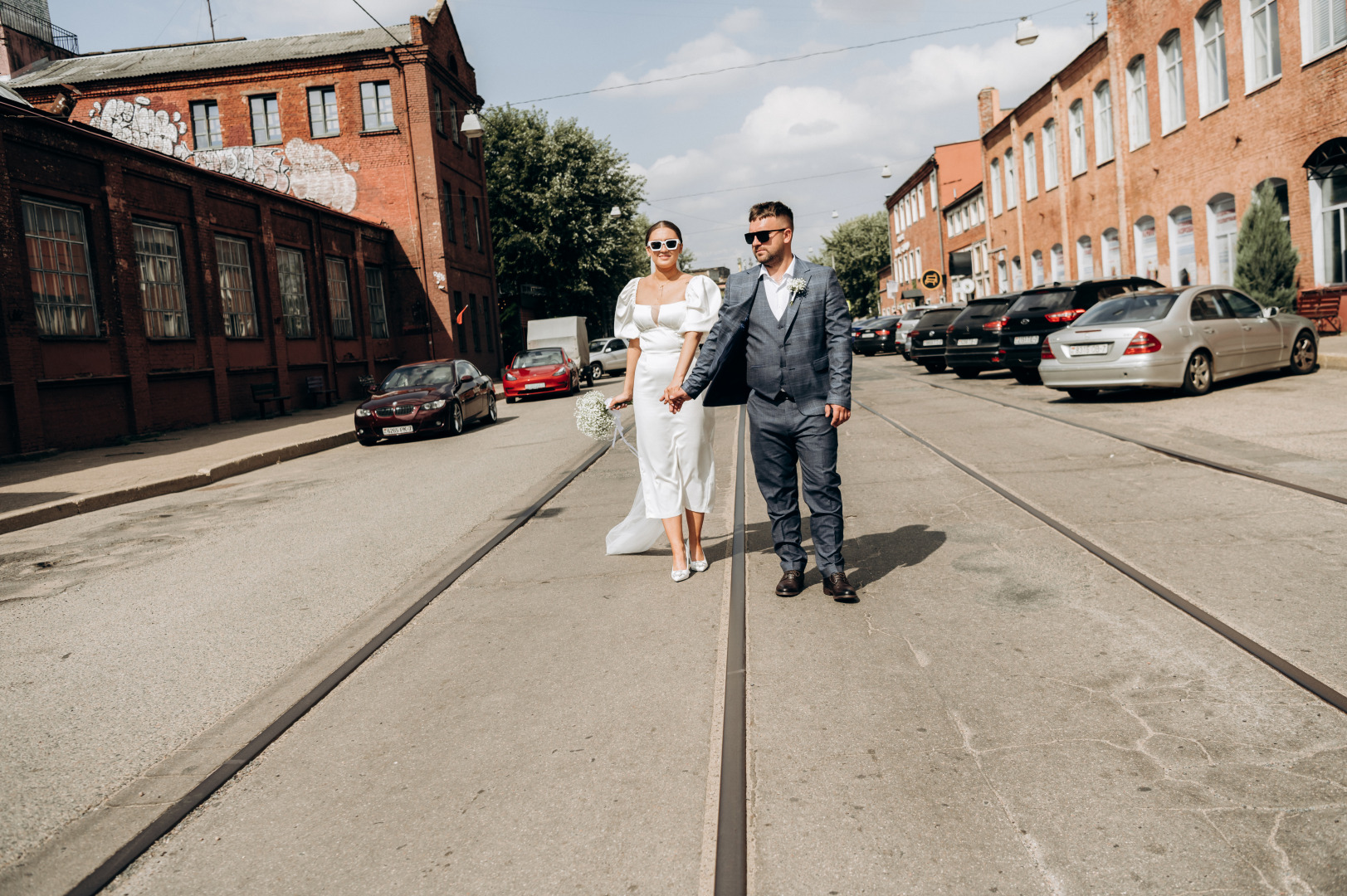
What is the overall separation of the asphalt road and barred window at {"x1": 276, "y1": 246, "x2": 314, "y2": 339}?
2003 centimetres

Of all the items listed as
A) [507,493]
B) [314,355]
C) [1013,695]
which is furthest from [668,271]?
[314,355]

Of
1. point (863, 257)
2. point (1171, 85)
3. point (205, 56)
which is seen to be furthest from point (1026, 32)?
point (863, 257)

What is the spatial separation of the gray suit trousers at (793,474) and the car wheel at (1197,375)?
32.5 ft

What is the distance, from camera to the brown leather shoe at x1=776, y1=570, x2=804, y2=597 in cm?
533

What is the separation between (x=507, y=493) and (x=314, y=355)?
20.1 meters

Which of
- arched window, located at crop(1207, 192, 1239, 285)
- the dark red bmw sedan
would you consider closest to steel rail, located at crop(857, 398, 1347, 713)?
the dark red bmw sedan

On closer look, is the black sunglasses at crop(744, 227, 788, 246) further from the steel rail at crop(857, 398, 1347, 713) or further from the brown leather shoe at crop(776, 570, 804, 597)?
the steel rail at crop(857, 398, 1347, 713)

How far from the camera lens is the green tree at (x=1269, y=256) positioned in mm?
20109

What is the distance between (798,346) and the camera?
510 centimetres

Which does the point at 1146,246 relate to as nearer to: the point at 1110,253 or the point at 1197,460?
the point at 1110,253

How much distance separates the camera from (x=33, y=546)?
9.12 metres

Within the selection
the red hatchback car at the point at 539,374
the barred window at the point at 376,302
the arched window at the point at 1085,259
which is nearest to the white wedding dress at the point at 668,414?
the red hatchback car at the point at 539,374

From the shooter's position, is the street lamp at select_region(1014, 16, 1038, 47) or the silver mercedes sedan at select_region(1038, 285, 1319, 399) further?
the street lamp at select_region(1014, 16, 1038, 47)

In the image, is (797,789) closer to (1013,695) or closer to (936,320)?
(1013,695)
